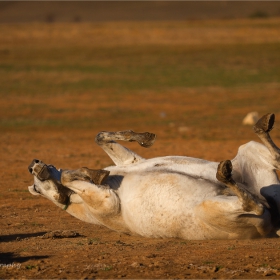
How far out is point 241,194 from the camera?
545 centimetres

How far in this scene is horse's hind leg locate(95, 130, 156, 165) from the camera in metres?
6.66

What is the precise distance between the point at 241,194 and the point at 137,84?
20.6 meters

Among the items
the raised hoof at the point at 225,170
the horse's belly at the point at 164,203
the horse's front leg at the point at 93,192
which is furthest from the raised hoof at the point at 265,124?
the horse's front leg at the point at 93,192

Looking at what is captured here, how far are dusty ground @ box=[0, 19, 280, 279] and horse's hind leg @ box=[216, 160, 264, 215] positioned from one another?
1.18ft

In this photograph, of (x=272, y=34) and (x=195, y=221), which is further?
(x=272, y=34)

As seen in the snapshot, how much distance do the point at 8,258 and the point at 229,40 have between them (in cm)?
3427

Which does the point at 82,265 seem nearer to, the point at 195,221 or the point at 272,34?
the point at 195,221

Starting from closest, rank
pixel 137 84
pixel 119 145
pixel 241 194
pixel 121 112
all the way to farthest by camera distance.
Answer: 1. pixel 241 194
2. pixel 119 145
3. pixel 121 112
4. pixel 137 84

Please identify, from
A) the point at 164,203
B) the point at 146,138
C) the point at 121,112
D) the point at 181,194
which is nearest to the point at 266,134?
the point at 181,194

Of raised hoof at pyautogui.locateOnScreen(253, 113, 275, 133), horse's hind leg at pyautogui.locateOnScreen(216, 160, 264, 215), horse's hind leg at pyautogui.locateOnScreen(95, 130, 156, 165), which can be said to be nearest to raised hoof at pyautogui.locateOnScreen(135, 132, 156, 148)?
horse's hind leg at pyautogui.locateOnScreen(95, 130, 156, 165)

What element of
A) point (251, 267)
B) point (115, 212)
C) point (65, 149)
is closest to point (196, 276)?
point (251, 267)

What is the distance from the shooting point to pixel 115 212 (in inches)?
238

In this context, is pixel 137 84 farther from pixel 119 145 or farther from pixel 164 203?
pixel 164 203

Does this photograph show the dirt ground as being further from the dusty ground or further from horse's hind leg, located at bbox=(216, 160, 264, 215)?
horse's hind leg, located at bbox=(216, 160, 264, 215)
